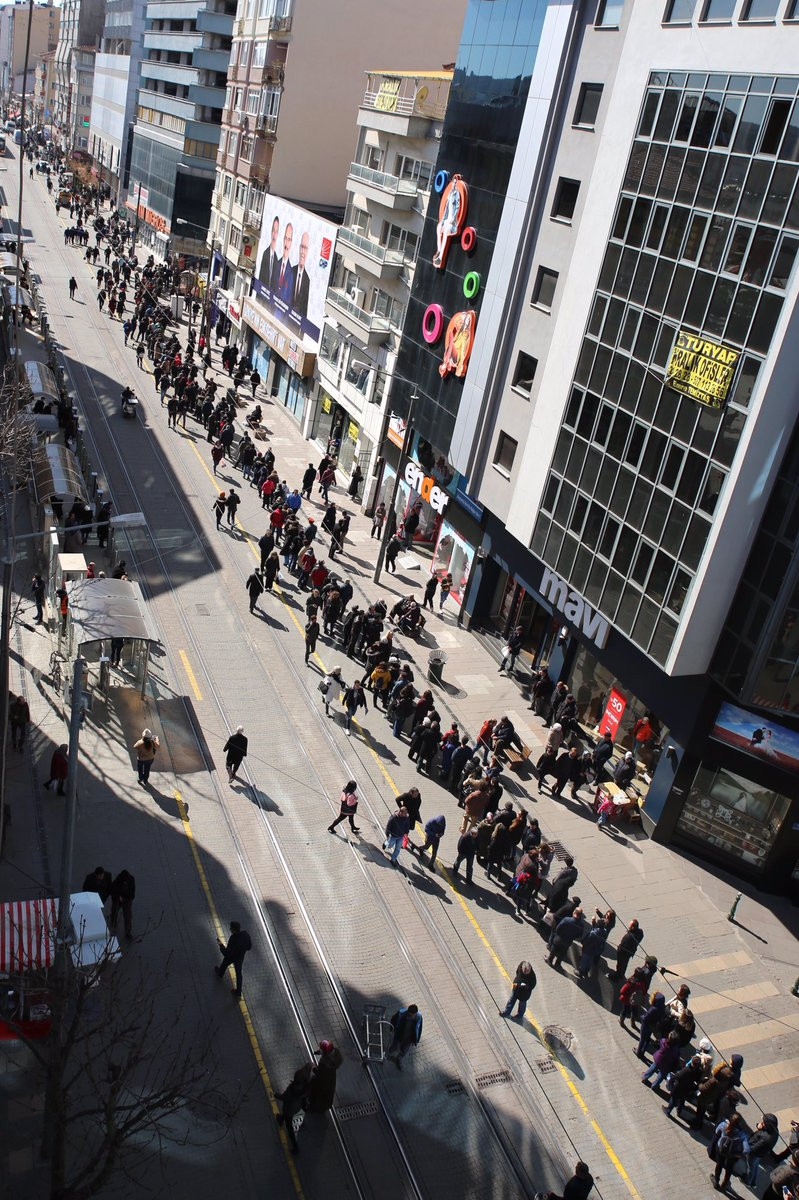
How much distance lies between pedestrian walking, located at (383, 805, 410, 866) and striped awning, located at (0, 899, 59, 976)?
6612 millimetres

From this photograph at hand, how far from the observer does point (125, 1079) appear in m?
12.6

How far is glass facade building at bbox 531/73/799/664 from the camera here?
1900 centimetres

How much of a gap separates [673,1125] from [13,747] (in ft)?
47.3

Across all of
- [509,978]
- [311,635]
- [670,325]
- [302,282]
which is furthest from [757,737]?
[302,282]

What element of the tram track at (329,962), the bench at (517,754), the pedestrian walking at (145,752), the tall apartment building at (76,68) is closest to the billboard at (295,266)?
the tram track at (329,962)

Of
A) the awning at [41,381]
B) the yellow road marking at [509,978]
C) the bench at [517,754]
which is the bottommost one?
the yellow road marking at [509,978]

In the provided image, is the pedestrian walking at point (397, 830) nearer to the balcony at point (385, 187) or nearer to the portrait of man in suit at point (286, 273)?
the balcony at point (385, 187)

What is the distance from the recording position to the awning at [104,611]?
22.6 m

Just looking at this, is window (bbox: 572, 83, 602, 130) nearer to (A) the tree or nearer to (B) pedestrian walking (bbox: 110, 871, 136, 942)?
(B) pedestrian walking (bbox: 110, 871, 136, 942)

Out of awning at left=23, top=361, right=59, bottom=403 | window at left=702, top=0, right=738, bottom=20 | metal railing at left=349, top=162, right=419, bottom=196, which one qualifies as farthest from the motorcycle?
window at left=702, top=0, right=738, bottom=20

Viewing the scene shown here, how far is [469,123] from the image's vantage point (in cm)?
3166

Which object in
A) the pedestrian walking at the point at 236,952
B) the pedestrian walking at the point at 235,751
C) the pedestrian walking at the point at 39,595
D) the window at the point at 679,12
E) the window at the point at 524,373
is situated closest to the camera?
the pedestrian walking at the point at 236,952

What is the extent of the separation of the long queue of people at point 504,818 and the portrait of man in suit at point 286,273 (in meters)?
16.5

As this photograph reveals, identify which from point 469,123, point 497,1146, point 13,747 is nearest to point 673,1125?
point 497,1146
